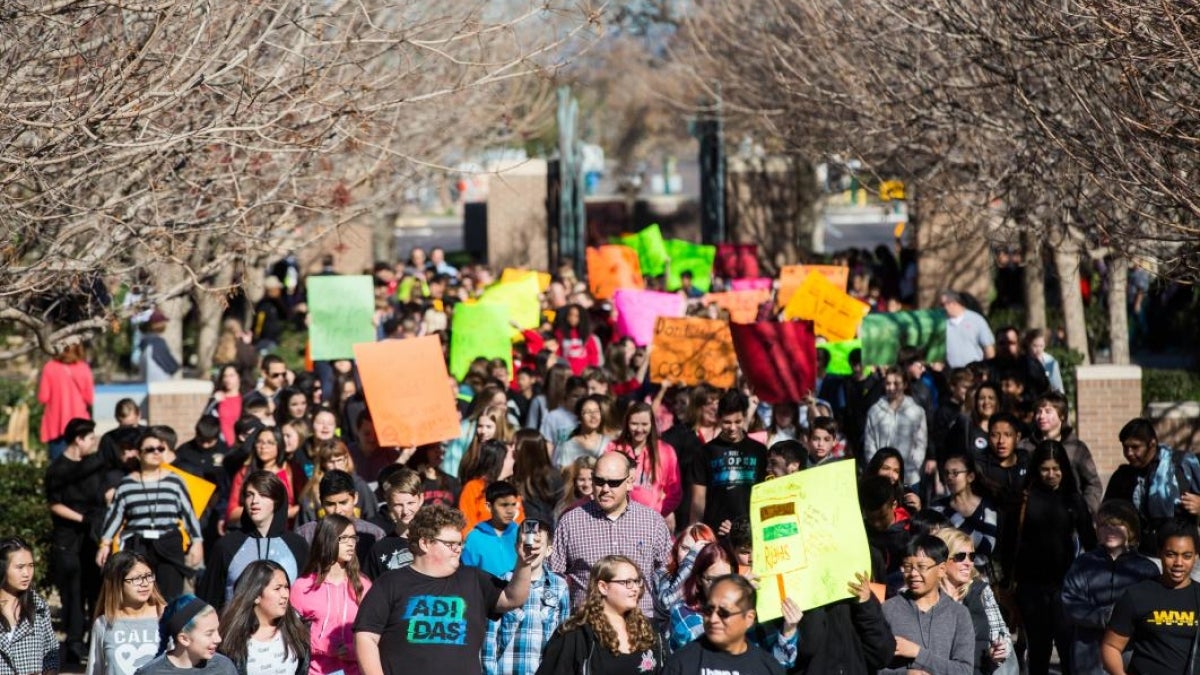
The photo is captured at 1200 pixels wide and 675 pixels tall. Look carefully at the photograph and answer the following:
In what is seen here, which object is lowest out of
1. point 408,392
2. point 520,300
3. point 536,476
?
point 536,476

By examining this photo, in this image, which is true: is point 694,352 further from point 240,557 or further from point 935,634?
point 935,634

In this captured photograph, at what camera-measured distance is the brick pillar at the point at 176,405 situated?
16.9 meters

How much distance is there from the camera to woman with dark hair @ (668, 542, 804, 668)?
8.03 meters

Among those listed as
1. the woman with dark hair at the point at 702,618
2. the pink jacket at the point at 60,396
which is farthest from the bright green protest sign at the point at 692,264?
the woman with dark hair at the point at 702,618

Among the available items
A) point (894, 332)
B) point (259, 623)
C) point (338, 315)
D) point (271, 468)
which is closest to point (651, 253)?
point (894, 332)

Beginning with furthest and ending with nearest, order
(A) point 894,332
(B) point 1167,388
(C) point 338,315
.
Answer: (B) point 1167,388, (A) point 894,332, (C) point 338,315

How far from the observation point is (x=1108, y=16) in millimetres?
10203

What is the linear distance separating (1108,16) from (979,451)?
2.72 metres

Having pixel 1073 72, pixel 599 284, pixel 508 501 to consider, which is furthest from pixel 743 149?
pixel 508 501

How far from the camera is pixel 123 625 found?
854 cm

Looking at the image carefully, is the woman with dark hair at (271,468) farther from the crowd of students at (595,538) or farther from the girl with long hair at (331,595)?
the girl with long hair at (331,595)

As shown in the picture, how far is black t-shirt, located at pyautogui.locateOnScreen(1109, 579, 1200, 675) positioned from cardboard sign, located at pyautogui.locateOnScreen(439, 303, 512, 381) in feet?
27.0

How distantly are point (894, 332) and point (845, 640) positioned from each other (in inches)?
377

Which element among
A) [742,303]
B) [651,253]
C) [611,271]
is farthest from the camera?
[651,253]
